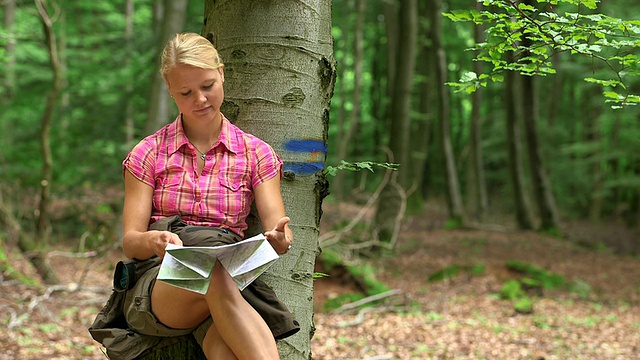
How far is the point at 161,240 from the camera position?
211 centimetres

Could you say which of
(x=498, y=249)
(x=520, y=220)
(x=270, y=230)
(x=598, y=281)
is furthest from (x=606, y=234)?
(x=270, y=230)

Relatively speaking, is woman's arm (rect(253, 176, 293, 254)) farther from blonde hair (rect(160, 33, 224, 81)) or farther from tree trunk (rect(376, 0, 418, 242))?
tree trunk (rect(376, 0, 418, 242))

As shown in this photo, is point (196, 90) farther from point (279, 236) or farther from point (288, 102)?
point (279, 236)

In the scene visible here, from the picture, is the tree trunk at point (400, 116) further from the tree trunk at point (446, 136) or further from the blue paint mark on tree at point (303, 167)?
the blue paint mark on tree at point (303, 167)

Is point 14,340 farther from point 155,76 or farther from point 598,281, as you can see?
point 598,281

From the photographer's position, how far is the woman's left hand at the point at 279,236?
212 centimetres

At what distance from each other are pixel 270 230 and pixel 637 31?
1777 millimetres

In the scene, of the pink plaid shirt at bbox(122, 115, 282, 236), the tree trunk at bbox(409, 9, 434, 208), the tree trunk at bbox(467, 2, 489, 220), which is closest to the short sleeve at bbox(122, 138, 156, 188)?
the pink plaid shirt at bbox(122, 115, 282, 236)

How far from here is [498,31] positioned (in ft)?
9.77

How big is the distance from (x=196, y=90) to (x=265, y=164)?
0.36 meters

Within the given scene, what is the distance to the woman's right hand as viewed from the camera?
2094mm

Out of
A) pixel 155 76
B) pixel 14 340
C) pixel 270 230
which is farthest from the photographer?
pixel 155 76

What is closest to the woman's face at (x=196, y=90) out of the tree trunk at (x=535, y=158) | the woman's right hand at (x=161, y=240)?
the woman's right hand at (x=161, y=240)

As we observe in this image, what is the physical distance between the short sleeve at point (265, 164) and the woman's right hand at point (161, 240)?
15.8 inches
